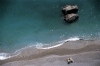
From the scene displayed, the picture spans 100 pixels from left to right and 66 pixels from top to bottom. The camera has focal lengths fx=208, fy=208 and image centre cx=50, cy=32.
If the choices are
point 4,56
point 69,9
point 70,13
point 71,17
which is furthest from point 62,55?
point 4,56

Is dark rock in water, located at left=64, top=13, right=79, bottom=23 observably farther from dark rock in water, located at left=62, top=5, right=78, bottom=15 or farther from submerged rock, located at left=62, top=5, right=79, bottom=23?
dark rock in water, located at left=62, top=5, right=78, bottom=15

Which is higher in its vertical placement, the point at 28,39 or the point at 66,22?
the point at 66,22

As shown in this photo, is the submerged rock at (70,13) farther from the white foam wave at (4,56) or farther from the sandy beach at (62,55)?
the white foam wave at (4,56)

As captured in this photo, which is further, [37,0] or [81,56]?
[37,0]

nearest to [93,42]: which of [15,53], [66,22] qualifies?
[66,22]

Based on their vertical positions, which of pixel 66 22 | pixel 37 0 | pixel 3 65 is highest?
pixel 37 0

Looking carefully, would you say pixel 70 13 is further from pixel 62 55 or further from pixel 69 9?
pixel 62 55

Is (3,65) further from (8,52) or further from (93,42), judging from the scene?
(93,42)

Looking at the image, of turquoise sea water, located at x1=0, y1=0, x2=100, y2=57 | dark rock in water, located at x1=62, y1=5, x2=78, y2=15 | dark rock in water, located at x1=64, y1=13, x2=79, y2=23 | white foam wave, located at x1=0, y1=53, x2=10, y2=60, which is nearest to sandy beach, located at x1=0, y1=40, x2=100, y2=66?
white foam wave, located at x1=0, y1=53, x2=10, y2=60
